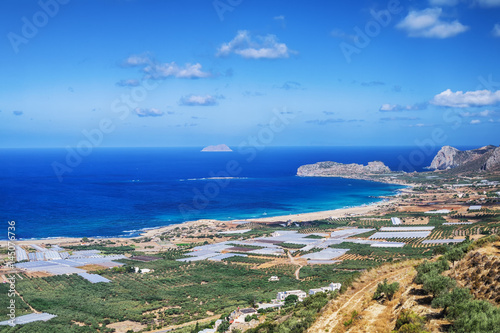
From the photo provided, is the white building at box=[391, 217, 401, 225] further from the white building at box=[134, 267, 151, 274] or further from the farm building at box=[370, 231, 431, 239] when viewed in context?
the white building at box=[134, 267, 151, 274]

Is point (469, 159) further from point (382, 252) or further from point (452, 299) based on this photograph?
point (452, 299)

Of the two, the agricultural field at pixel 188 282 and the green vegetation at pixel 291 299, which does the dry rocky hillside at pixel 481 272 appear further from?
the green vegetation at pixel 291 299

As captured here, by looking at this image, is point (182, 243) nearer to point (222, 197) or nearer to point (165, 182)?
point (222, 197)

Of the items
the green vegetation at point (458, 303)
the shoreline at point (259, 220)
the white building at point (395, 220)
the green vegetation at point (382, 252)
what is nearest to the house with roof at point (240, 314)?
the green vegetation at point (458, 303)

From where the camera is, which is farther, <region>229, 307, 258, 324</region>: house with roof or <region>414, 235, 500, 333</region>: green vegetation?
<region>229, 307, 258, 324</region>: house with roof

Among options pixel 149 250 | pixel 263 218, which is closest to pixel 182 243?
pixel 149 250

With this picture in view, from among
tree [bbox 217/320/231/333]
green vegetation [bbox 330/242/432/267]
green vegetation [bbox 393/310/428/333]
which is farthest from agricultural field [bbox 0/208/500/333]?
green vegetation [bbox 393/310/428/333]
